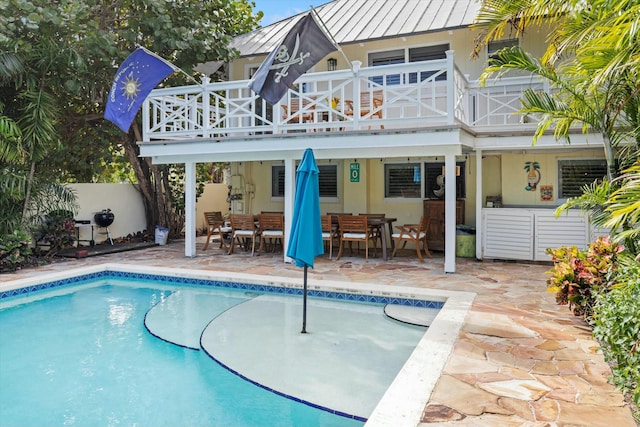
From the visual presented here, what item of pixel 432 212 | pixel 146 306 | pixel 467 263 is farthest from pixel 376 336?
pixel 432 212

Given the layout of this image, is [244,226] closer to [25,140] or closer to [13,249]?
[13,249]

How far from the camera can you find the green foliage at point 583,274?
18.1 feet

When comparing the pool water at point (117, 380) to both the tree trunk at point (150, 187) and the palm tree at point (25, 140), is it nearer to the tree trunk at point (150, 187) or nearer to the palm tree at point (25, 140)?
the palm tree at point (25, 140)

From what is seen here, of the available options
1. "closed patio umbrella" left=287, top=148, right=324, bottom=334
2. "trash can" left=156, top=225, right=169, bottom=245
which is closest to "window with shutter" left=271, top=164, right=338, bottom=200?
"trash can" left=156, top=225, right=169, bottom=245

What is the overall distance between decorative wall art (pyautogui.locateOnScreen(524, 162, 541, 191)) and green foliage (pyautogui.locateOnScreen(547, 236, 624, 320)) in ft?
18.4

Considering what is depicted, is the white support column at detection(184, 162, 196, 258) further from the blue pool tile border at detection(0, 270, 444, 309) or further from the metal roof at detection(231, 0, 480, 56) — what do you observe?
the metal roof at detection(231, 0, 480, 56)

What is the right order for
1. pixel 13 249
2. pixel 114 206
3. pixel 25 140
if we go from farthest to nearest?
pixel 114 206, pixel 25 140, pixel 13 249

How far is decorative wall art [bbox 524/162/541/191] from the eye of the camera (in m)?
11.3

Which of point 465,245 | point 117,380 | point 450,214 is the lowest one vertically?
point 117,380

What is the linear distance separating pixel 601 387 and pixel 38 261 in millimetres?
10762

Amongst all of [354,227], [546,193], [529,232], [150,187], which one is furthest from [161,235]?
[546,193]

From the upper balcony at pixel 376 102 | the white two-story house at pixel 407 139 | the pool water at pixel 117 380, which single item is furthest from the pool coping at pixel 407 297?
the upper balcony at pixel 376 102

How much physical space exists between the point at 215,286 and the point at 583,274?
20.1ft

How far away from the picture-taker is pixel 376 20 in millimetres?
13305
